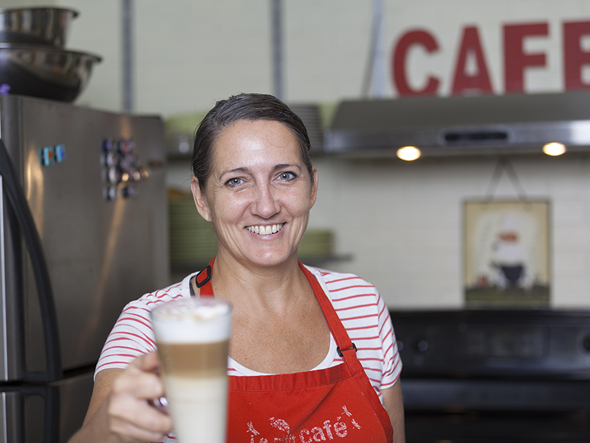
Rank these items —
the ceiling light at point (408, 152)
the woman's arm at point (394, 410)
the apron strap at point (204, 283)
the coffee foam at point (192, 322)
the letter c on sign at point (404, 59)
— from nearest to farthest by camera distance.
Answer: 1. the coffee foam at point (192, 322)
2. the apron strap at point (204, 283)
3. the woman's arm at point (394, 410)
4. the ceiling light at point (408, 152)
5. the letter c on sign at point (404, 59)

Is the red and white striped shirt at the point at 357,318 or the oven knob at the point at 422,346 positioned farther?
the oven knob at the point at 422,346

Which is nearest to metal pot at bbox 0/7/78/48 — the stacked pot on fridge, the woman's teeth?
the stacked pot on fridge

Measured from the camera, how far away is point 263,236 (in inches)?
59.3

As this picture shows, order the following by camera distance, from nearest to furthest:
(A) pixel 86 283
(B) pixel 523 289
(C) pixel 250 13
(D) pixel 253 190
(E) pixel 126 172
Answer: (D) pixel 253 190 → (A) pixel 86 283 → (E) pixel 126 172 → (B) pixel 523 289 → (C) pixel 250 13

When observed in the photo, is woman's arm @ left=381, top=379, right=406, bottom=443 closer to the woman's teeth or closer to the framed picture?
the woman's teeth

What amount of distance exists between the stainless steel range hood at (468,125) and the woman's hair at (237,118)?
3.77 ft

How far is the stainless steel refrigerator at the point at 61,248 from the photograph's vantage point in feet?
6.40

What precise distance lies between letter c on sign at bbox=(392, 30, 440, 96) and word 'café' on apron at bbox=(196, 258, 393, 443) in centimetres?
195

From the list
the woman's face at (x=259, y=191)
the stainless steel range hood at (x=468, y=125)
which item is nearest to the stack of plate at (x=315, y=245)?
the stainless steel range hood at (x=468, y=125)

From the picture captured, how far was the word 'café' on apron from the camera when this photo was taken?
141 centimetres

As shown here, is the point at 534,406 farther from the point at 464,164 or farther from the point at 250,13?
the point at 250,13

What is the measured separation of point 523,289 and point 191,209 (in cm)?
157

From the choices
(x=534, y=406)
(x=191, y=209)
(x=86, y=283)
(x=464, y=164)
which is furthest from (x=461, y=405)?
(x=86, y=283)

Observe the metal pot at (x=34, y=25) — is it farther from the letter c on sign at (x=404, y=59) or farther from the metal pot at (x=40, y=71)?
the letter c on sign at (x=404, y=59)
